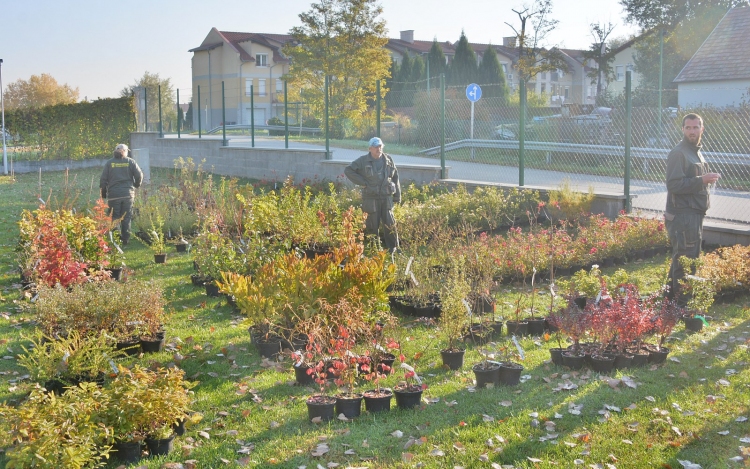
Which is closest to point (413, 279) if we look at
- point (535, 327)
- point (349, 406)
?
point (535, 327)

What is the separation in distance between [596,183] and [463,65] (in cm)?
3031

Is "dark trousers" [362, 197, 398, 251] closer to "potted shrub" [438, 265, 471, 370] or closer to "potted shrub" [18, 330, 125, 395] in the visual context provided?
"potted shrub" [438, 265, 471, 370]

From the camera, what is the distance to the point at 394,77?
153 ft

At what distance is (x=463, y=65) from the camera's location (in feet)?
147

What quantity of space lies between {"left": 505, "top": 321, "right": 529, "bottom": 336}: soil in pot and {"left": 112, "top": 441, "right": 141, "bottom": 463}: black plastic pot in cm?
386

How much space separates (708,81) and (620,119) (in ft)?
29.3

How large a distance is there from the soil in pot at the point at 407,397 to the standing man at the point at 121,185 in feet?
29.0

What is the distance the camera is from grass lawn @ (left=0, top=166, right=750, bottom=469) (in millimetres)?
4719

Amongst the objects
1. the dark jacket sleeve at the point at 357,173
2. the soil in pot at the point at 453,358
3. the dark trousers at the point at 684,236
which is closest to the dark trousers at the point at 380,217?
the dark jacket sleeve at the point at 357,173

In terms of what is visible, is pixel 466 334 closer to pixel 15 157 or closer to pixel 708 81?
pixel 15 157

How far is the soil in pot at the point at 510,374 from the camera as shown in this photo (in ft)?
19.5

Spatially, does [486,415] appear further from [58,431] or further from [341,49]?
[341,49]

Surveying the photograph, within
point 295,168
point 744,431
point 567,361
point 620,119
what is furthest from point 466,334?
point 620,119

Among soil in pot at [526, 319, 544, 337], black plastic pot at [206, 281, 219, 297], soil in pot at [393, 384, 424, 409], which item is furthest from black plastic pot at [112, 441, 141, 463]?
black plastic pot at [206, 281, 219, 297]
